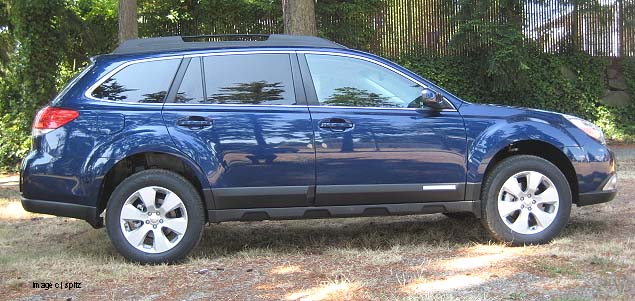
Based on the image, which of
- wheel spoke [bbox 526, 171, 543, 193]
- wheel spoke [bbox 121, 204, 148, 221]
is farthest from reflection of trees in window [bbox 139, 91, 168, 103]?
wheel spoke [bbox 526, 171, 543, 193]

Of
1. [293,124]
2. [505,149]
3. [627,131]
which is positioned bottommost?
[627,131]

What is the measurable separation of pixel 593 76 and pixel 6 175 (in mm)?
13295

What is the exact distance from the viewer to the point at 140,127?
486cm

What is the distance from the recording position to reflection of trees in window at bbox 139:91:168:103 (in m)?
4.98

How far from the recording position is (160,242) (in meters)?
4.89

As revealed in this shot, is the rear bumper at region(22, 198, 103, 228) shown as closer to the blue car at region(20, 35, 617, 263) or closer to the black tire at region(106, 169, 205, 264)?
the blue car at region(20, 35, 617, 263)

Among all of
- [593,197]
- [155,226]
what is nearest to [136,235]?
[155,226]

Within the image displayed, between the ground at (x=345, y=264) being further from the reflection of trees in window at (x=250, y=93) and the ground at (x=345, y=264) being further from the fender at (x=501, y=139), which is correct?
the reflection of trees in window at (x=250, y=93)

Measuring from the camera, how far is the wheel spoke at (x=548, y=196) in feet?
17.3

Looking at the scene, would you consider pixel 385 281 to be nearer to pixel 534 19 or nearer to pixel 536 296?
pixel 536 296

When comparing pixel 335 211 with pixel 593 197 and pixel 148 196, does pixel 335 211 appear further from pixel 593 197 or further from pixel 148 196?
pixel 593 197

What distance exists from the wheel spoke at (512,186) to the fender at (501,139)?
213mm

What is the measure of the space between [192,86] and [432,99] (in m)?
1.96

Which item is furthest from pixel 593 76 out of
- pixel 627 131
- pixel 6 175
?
pixel 6 175
